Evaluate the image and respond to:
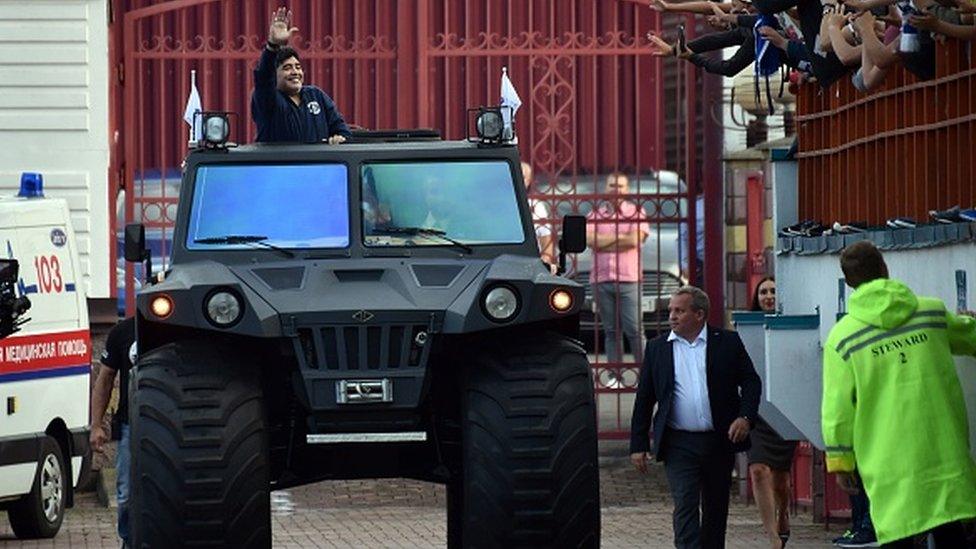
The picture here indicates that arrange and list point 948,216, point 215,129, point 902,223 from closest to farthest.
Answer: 1. point 948,216
2. point 902,223
3. point 215,129

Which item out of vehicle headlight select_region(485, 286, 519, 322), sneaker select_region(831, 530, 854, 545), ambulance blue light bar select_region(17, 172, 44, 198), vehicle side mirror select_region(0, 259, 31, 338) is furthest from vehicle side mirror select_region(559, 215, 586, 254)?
ambulance blue light bar select_region(17, 172, 44, 198)

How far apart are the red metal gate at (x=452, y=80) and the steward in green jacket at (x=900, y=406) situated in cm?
1026

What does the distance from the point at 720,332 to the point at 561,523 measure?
2.71m

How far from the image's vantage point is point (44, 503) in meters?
19.3

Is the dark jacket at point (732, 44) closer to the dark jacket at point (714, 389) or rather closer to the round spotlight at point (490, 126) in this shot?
the dark jacket at point (714, 389)

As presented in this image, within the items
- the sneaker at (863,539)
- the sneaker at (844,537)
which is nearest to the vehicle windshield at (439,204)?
the sneaker at (863,539)

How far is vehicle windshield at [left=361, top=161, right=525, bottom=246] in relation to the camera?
554 inches

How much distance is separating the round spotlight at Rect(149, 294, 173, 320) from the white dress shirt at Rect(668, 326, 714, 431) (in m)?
3.17

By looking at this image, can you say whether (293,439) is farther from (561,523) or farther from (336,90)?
(336,90)

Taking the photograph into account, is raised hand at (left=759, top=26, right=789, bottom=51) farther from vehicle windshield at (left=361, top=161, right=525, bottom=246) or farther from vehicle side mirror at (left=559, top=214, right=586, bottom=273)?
vehicle windshield at (left=361, top=161, right=525, bottom=246)

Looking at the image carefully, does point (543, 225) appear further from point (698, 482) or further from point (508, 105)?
point (508, 105)

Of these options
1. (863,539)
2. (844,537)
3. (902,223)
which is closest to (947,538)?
(902,223)

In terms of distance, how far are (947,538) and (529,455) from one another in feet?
6.58

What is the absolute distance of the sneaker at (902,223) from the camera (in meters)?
13.4
